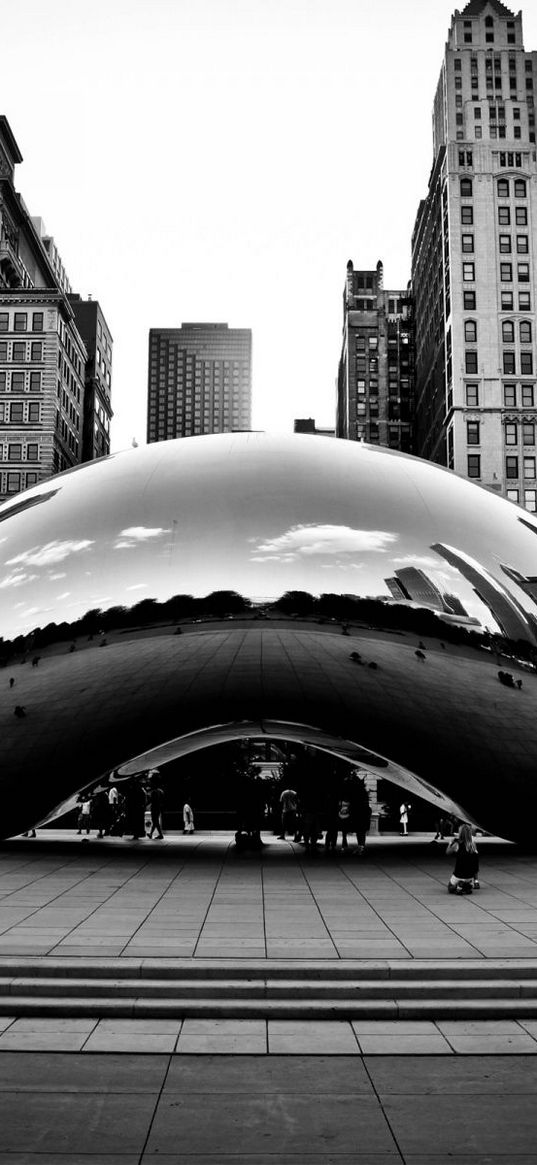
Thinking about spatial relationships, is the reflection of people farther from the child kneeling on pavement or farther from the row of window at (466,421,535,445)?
the row of window at (466,421,535,445)

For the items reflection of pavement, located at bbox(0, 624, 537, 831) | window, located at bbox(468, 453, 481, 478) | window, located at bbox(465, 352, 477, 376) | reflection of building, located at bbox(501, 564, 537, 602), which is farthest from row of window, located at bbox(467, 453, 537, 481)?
reflection of pavement, located at bbox(0, 624, 537, 831)

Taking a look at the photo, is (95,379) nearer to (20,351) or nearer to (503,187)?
(20,351)

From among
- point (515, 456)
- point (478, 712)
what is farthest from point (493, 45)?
point (478, 712)

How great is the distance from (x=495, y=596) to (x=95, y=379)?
316ft

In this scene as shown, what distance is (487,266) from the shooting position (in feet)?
300

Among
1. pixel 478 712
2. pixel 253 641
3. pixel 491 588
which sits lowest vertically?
pixel 478 712

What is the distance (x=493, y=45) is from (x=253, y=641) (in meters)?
111

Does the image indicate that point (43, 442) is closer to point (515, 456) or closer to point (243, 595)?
point (515, 456)

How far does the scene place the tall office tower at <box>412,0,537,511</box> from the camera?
89.1 meters

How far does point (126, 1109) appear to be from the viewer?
5234 millimetres

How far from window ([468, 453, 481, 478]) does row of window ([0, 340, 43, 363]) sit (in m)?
39.0

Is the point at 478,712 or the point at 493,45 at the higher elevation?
the point at 493,45

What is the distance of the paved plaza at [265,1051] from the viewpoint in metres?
4.80

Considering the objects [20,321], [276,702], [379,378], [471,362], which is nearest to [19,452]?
[20,321]
